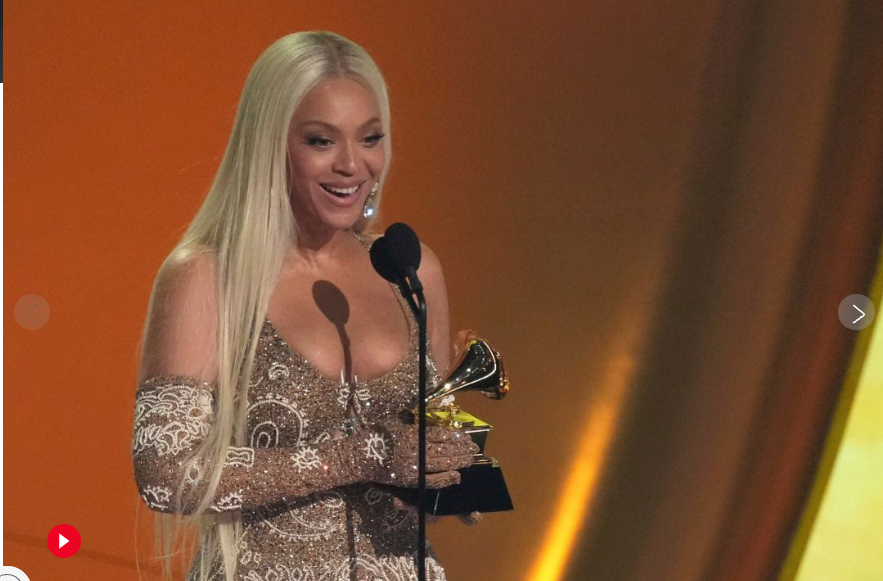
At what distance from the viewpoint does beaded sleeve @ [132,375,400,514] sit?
1.66 meters

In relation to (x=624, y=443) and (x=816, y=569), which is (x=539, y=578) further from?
(x=816, y=569)

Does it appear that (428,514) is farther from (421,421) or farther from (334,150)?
(334,150)

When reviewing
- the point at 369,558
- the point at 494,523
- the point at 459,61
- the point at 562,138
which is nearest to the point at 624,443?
the point at 494,523

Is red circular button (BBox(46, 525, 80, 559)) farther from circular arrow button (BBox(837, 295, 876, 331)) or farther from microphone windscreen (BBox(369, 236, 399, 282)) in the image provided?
circular arrow button (BBox(837, 295, 876, 331))

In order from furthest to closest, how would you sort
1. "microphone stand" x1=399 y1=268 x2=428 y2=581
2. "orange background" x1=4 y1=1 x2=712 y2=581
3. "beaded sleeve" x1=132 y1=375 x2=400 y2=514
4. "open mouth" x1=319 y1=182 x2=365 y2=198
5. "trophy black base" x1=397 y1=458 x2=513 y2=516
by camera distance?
"orange background" x1=4 y1=1 x2=712 y2=581 < "open mouth" x1=319 y1=182 x2=365 y2=198 < "trophy black base" x1=397 y1=458 x2=513 y2=516 < "beaded sleeve" x1=132 y1=375 x2=400 y2=514 < "microphone stand" x1=399 y1=268 x2=428 y2=581

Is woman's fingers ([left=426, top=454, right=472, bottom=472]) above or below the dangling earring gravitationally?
below

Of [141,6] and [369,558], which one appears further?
[141,6]

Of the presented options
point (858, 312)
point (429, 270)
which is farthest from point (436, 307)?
point (858, 312)

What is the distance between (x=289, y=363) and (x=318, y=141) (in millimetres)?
342

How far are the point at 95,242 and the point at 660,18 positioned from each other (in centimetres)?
161

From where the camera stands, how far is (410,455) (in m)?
1.67

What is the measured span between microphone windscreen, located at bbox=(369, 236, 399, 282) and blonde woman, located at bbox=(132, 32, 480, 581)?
9.6 inches

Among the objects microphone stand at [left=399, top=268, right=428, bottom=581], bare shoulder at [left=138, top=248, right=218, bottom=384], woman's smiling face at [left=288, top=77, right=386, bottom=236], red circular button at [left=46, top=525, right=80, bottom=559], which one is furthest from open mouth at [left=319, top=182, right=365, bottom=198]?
red circular button at [left=46, top=525, right=80, bottom=559]

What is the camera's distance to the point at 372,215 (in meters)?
2.07
